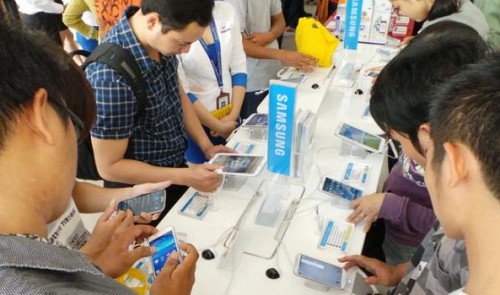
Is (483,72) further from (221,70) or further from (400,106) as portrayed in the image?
(221,70)

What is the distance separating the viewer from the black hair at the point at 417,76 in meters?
1.04

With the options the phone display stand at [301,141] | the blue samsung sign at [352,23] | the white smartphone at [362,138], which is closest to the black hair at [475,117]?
the phone display stand at [301,141]

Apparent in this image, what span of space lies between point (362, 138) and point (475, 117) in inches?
42.1

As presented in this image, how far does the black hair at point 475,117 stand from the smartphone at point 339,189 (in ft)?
2.34

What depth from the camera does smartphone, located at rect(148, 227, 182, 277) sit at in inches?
43.0

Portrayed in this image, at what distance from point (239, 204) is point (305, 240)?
273 millimetres

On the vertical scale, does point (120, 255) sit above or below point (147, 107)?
below

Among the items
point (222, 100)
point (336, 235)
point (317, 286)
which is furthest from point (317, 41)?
point (317, 286)

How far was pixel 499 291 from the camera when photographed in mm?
536

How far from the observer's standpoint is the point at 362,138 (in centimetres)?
166

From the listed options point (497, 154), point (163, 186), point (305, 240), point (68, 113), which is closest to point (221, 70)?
point (163, 186)

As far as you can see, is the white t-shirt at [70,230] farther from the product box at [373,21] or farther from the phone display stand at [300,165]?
the product box at [373,21]

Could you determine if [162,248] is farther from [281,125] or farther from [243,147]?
[243,147]

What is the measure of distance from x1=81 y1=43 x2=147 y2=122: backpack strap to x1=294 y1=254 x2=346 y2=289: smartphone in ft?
Result: 2.32
